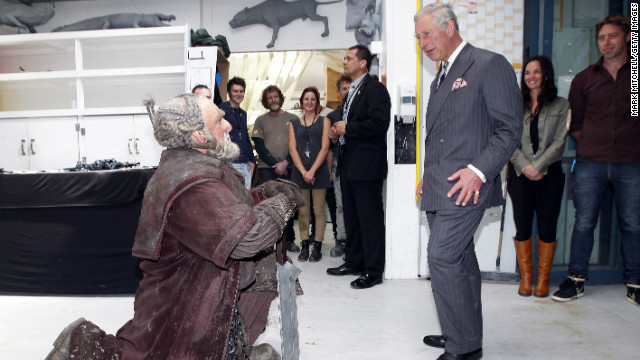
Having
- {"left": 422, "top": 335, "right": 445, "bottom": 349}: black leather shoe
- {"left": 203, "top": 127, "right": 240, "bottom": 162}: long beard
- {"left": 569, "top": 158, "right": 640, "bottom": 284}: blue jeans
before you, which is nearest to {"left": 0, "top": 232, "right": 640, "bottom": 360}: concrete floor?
{"left": 422, "top": 335, "right": 445, "bottom": 349}: black leather shoe

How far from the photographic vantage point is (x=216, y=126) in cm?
158

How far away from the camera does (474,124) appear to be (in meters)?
1.88

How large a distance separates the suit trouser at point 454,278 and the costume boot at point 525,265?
4.11 feet

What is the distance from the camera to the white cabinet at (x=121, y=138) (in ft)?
16.3

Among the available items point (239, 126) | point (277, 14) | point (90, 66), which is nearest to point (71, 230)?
point (239, 126)

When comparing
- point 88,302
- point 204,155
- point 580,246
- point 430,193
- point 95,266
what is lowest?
point 88,302

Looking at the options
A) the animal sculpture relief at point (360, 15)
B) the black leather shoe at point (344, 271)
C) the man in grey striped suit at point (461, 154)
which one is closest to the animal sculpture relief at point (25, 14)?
the animal sculpture relief at point (360, 15)

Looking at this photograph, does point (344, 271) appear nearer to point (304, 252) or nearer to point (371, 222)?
point (371, 222)

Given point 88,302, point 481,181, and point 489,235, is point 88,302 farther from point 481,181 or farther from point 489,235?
point 489,235

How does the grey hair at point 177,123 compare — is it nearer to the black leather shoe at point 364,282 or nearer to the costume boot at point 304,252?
the black leather shoe at point 364,282

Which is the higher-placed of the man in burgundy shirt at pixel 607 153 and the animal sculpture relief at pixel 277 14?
the animal sculpture relief at pixel 277 14

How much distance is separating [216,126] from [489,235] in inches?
96.2

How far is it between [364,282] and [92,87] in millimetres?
4468

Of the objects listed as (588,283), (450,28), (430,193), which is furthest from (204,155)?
(588,283)
